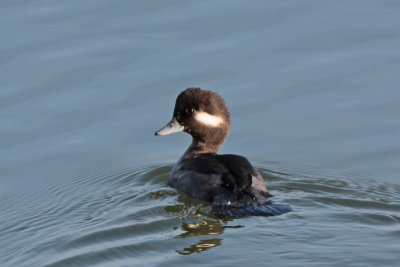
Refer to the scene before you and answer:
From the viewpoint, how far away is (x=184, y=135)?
43.8 feet

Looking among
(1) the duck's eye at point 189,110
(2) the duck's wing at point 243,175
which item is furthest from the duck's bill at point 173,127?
(2) the duck's wing at point 243,175

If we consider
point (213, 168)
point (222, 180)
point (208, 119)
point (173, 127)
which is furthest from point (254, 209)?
point (173, 127)

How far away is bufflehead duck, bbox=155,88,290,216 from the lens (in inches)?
405

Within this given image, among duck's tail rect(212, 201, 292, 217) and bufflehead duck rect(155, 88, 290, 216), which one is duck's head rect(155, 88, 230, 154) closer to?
bufflehead duck rect(155, 88, 290, 216)

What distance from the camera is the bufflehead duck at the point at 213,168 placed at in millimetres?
10289

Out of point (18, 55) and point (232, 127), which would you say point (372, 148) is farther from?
point (18, 55)

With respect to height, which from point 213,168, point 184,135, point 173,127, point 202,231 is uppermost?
point 173,127

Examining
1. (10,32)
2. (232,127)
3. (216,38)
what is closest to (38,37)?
(10,32)

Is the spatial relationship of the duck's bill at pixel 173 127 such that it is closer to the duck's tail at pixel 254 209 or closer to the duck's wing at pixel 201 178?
the duck's wing at pixel 201 178

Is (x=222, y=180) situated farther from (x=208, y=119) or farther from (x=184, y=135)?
(x=184, y=135)

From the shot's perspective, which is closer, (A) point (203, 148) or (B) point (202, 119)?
(B) point (202, 119)

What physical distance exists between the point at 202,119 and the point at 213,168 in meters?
1.05

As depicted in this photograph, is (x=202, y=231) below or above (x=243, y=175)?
below

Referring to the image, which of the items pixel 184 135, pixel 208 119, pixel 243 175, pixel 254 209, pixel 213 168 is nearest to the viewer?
pixel 254 209
